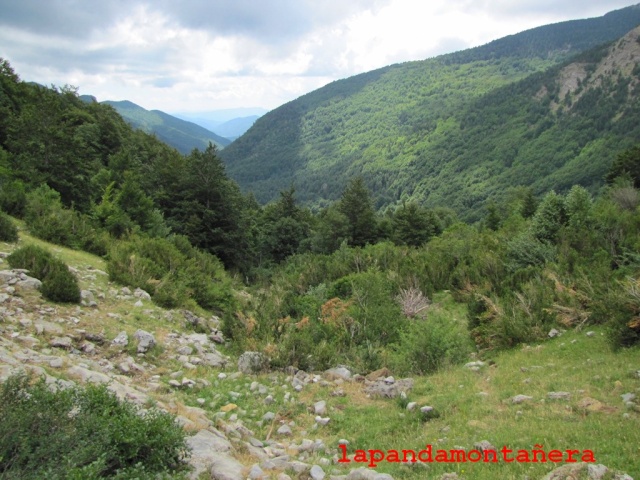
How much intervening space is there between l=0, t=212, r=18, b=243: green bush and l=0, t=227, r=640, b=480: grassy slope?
4788mm

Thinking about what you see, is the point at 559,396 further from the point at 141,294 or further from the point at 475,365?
the point at 141,294

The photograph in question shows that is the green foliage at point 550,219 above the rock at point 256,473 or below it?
above

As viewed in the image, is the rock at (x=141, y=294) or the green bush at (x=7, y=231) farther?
the green bush at (x=7, y=231)

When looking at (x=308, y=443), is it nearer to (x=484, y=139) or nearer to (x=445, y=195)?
(x=445, y=195)

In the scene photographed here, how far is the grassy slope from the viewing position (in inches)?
174

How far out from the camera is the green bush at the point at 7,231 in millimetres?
11523

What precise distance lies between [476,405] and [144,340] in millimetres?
6160

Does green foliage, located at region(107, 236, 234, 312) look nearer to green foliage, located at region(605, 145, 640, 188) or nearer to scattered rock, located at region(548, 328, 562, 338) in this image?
scattered rock, located at region(548, 328, 562, 338)

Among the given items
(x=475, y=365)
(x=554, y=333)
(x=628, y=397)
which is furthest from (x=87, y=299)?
(x=554, y=333)

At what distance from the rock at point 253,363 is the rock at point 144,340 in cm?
182

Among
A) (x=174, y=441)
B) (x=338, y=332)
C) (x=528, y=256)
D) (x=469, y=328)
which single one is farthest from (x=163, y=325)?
(x=528, y=256)

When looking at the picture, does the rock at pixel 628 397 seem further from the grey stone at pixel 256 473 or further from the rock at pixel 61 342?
the rock at pixel 61 342

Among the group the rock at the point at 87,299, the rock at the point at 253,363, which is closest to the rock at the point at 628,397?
A: the rock at the point at 253,363

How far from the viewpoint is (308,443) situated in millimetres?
5414
